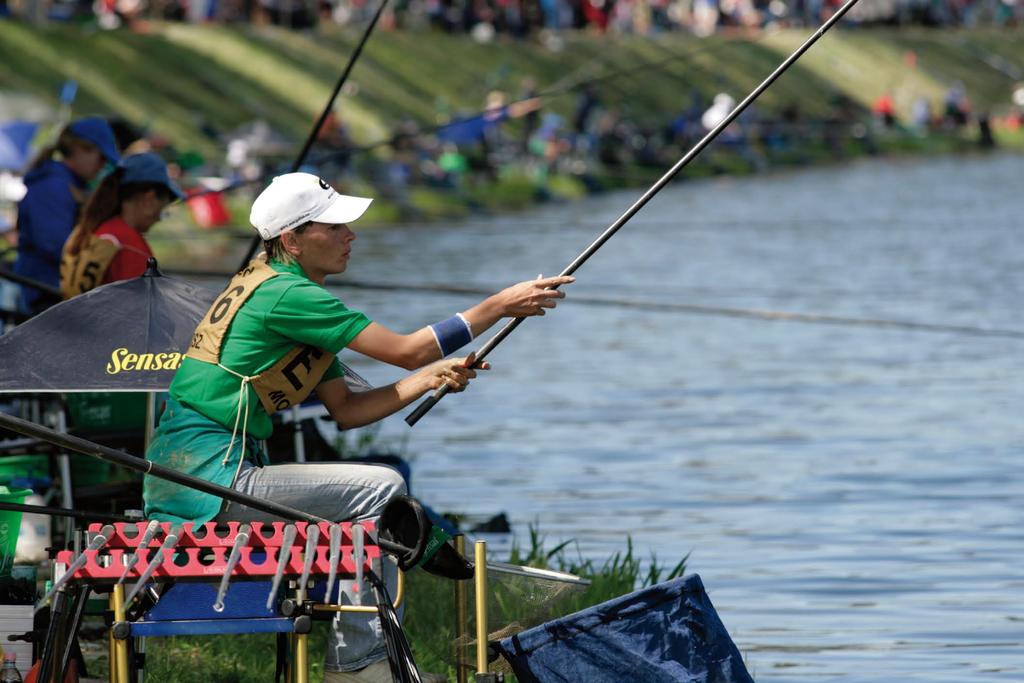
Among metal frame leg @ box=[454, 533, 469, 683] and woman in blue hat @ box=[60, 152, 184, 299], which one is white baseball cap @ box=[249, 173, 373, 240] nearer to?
metal frame leg @ box=[454, 533, 469, 683]

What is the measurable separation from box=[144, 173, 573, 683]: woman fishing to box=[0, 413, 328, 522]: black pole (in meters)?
0.15

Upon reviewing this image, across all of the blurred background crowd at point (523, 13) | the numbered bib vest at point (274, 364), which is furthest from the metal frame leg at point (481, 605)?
the blurred background crowd at point (523, 13)

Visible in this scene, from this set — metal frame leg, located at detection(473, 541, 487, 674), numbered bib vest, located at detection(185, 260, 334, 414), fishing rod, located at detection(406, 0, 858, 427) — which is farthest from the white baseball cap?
metal frame leg, located at detection(473, 541, 487, 674)

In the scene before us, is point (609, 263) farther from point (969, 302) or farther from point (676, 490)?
point (676, 490)

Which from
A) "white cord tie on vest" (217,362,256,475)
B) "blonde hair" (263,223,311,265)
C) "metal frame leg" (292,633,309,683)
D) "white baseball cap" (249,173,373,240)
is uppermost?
"white baseball cap" (249,173,373,240)

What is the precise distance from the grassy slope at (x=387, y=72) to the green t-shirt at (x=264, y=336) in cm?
1287

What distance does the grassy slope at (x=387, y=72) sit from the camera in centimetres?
3519

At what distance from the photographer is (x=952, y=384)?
54.5ft

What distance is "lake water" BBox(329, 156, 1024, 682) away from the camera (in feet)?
29.6

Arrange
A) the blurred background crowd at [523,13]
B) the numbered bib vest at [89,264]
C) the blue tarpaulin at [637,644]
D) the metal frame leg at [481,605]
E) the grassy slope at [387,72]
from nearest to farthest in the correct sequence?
1. the metal frame leg at [481,605]
2. the blue tarpaulin at [637,644]
3. the numbered bib vest at [89,264]
4. the grassy slope at [387,72]
5. the blurred background crowd at [523,13]

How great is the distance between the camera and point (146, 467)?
5.36m

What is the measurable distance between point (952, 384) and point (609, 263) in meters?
12.3

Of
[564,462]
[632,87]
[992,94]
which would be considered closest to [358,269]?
[564,462]

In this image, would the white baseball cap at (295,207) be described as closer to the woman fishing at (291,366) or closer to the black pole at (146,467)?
the woman fishing at (291,366)
